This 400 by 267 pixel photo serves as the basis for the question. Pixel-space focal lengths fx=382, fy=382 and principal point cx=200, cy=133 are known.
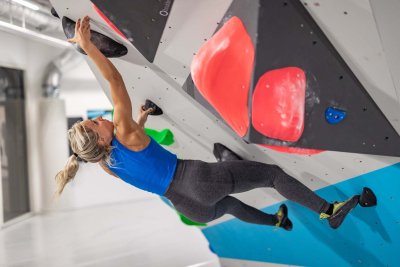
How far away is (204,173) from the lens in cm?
180

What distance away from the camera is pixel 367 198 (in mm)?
1729

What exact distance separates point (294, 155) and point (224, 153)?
1.47 feet

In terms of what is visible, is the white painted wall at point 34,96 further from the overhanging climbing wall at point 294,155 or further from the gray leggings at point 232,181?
the gray leggings at point 232,181

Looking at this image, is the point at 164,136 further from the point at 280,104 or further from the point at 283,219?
the point at 280,104

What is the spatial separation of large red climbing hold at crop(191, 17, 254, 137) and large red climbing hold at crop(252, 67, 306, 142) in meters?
0.05

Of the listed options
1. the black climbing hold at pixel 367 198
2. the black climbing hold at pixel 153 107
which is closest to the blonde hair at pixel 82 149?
the black climbing hold at pixel 153 107

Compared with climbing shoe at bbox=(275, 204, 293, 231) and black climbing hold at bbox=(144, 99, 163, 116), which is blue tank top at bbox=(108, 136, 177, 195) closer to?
black climbing hold at bbox=(144, 99, 163, 116)

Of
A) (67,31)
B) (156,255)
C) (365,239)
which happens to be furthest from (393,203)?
(156,255)

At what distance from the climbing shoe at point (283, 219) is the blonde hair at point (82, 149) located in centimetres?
101

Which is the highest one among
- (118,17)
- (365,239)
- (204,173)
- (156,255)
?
(118,17)

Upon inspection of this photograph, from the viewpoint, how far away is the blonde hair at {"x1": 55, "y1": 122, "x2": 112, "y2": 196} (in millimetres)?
1619

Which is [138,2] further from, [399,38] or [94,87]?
[94,87]

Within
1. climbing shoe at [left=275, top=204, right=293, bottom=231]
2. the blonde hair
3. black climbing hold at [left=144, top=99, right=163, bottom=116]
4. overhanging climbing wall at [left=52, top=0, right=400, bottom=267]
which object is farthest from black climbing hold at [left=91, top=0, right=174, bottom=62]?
climbing shoe at [left=275, top=204, right=293, bottom=231]

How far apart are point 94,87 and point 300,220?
5.03m
